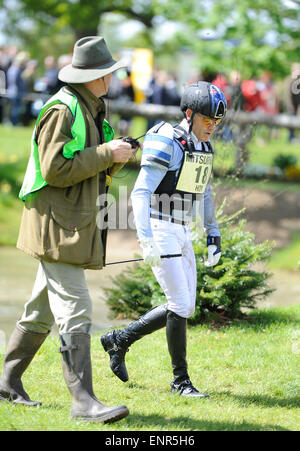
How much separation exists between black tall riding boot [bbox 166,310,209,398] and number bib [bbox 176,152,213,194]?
2.84 feet

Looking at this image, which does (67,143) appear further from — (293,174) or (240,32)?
(293,174)

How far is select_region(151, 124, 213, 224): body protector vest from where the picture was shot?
194 inches

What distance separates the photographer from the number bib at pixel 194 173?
494cm

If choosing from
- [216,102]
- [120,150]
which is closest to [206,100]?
[216,102]

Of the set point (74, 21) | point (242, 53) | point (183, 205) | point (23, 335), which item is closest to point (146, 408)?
point (23, 335)

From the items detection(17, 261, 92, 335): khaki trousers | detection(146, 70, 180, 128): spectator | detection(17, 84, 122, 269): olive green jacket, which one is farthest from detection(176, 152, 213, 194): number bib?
detection(146, 70, 180, 128): spectator

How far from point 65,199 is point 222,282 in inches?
113

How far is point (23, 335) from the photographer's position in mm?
4590

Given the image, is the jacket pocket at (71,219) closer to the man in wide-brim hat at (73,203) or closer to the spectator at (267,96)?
the man in wide-brim hat at (73,203)

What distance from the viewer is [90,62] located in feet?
14.5

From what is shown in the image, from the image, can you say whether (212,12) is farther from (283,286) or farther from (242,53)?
(283,286)

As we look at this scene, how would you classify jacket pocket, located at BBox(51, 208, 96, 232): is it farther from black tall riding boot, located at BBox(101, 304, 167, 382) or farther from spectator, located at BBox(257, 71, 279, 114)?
spectator, located at BBox(257, 71, 279, 114)
